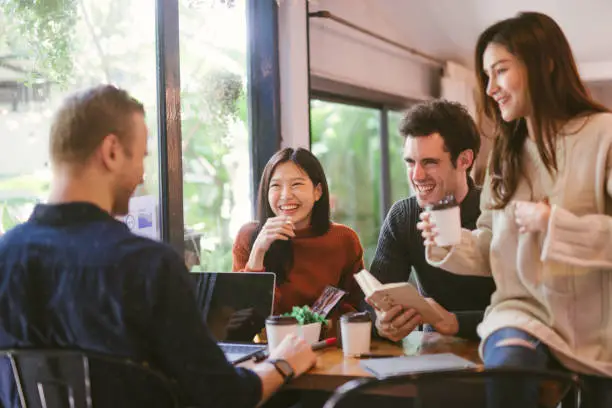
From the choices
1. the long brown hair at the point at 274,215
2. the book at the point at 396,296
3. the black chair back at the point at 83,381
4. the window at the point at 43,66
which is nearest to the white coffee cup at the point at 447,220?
the book at the point at 396,296

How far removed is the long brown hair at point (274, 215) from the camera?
2.43m

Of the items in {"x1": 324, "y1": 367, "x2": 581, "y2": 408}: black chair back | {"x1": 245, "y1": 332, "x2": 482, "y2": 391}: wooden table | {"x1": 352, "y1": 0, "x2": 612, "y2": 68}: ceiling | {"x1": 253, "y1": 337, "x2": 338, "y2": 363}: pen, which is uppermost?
{"x1": 352, "y1": 0, "x2": 612, "y2": 68}: ceiling

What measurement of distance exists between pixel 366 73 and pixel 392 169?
3.72 ft

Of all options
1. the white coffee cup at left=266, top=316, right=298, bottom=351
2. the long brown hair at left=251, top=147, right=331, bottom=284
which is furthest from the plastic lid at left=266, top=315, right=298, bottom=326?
the long brown hair at left=251, top=147, right=331, bottom=284

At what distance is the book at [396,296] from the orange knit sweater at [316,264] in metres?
0.48

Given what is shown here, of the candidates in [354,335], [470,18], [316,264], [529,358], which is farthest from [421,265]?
[470,18]

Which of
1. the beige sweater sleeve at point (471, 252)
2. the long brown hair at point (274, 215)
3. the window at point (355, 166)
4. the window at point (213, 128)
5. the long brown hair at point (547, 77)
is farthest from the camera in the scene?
the window at point (355, 166)

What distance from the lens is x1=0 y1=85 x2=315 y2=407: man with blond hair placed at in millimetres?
1309

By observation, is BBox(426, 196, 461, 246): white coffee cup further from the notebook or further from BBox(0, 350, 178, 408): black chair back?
BBox(0, 350, 178, 408): black chair back

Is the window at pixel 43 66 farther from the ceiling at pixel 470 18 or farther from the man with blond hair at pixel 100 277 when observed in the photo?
the ceiling at pixel 470 18

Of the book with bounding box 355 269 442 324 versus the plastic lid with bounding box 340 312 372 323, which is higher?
the book with bounding box 355 269 442 324

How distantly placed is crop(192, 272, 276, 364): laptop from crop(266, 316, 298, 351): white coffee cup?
21 centimetres

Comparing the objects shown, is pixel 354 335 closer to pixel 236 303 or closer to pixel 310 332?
pixel 310 332

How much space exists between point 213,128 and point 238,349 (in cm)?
181
